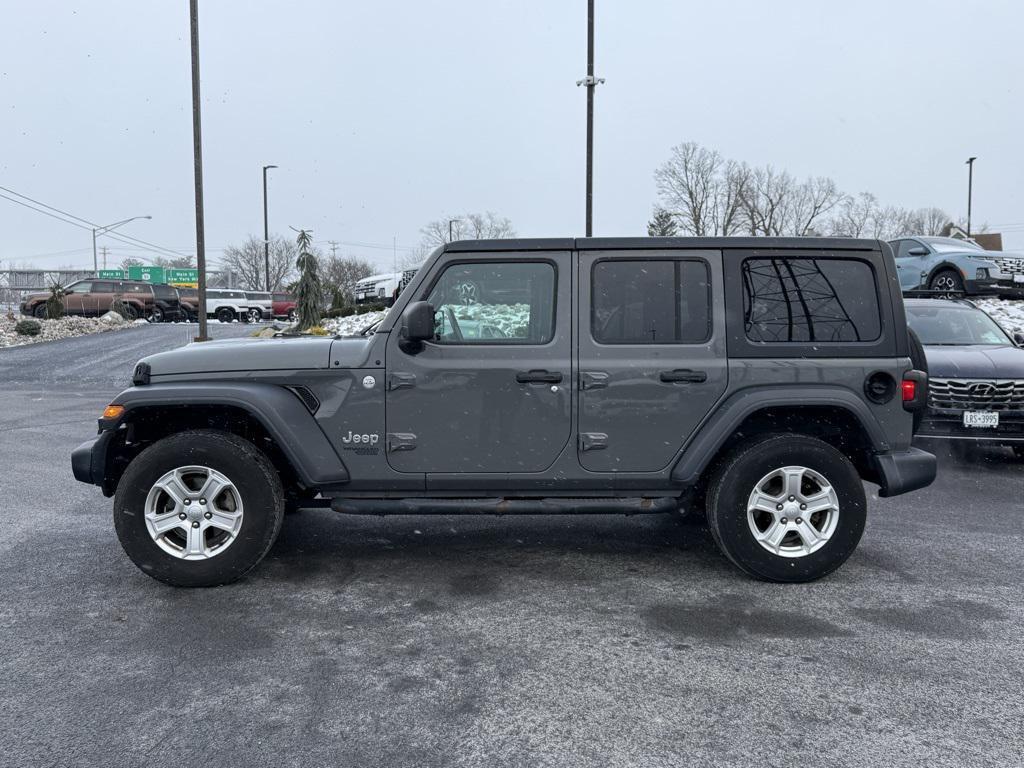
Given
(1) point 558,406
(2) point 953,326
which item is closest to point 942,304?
(2) point 953,326

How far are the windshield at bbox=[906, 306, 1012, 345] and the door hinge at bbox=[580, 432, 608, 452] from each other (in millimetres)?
5899

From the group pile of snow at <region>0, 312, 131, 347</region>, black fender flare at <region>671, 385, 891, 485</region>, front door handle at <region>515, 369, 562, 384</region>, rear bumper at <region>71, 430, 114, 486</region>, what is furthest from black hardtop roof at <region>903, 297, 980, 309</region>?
pile of snow at <region>0, 312, 131, 347</region>

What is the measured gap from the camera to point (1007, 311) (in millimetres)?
17828

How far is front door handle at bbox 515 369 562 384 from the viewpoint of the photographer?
181 inches

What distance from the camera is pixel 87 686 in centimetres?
338

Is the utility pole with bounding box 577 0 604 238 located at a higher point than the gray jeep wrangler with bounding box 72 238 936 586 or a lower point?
higher

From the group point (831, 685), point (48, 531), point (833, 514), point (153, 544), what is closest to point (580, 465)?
point (833, 514)

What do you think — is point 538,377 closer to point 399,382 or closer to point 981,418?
point 399,382

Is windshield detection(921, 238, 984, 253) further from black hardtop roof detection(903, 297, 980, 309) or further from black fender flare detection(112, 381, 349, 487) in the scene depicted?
black fender flare detection(112, 381, 349, 487)

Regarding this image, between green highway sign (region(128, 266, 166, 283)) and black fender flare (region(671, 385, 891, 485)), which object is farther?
green highway sign (region(128, 266, 166, 283))

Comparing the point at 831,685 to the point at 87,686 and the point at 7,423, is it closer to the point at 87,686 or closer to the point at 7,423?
the point at 87,686

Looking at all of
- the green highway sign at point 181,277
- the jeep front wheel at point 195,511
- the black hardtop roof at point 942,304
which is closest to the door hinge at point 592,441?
the jeep front wheel at point 195,511

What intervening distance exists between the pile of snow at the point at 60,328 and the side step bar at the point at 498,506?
69.8ft

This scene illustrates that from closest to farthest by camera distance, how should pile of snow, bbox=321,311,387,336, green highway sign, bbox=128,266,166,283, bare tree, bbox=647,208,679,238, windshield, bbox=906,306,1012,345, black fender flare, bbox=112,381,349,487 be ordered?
black fender flare, bbox=112,381,349,487
windshield, bbox=906,306,1012,345
pile of snow, bbox=321,311,387,336
bare tree, bbox=647,208,679,238
green highway sign, bbox=128,266,166,283
